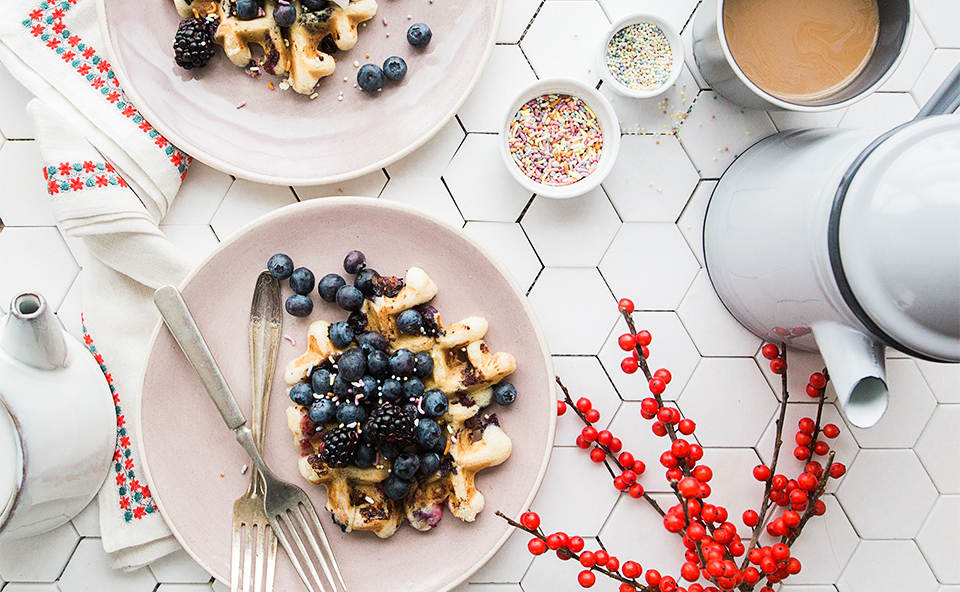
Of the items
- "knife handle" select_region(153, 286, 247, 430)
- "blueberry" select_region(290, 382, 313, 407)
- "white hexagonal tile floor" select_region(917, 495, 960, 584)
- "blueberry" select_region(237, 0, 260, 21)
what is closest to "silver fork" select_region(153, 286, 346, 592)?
"knife handle" select_region(153, 286, 247, 430)

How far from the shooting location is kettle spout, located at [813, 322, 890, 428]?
2.54 feet

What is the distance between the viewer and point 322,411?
978 millimetres

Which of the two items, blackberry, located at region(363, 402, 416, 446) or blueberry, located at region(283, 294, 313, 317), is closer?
blackberry, located at region(363, 402, 416, 446)

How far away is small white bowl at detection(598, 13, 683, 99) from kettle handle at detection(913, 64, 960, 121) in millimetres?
370

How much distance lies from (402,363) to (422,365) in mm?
34

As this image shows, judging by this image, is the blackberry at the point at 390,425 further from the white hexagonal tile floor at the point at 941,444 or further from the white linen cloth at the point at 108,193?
the white hexagonal tile floor at the point at 941,444

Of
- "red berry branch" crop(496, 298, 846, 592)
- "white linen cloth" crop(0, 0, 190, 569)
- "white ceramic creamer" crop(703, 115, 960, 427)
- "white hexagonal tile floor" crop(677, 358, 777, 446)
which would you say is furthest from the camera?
"white hexagonal tile floor" crop(677, 358, 777, 446)

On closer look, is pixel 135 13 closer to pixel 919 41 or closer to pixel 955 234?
pixel 955 234

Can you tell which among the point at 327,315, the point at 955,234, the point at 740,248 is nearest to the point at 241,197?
the point at 327,315

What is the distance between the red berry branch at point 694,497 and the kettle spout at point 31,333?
683mm

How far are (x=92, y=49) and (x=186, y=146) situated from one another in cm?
25

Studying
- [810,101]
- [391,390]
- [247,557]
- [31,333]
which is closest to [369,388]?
[391,390]

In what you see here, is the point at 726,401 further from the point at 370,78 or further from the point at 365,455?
the point at 370,78

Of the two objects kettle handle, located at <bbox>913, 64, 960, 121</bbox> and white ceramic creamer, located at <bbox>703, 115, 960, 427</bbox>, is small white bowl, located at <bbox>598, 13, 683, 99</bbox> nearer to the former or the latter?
white ceramic creamer, located at <bbox>703, 115, 960, 427</bbox>
